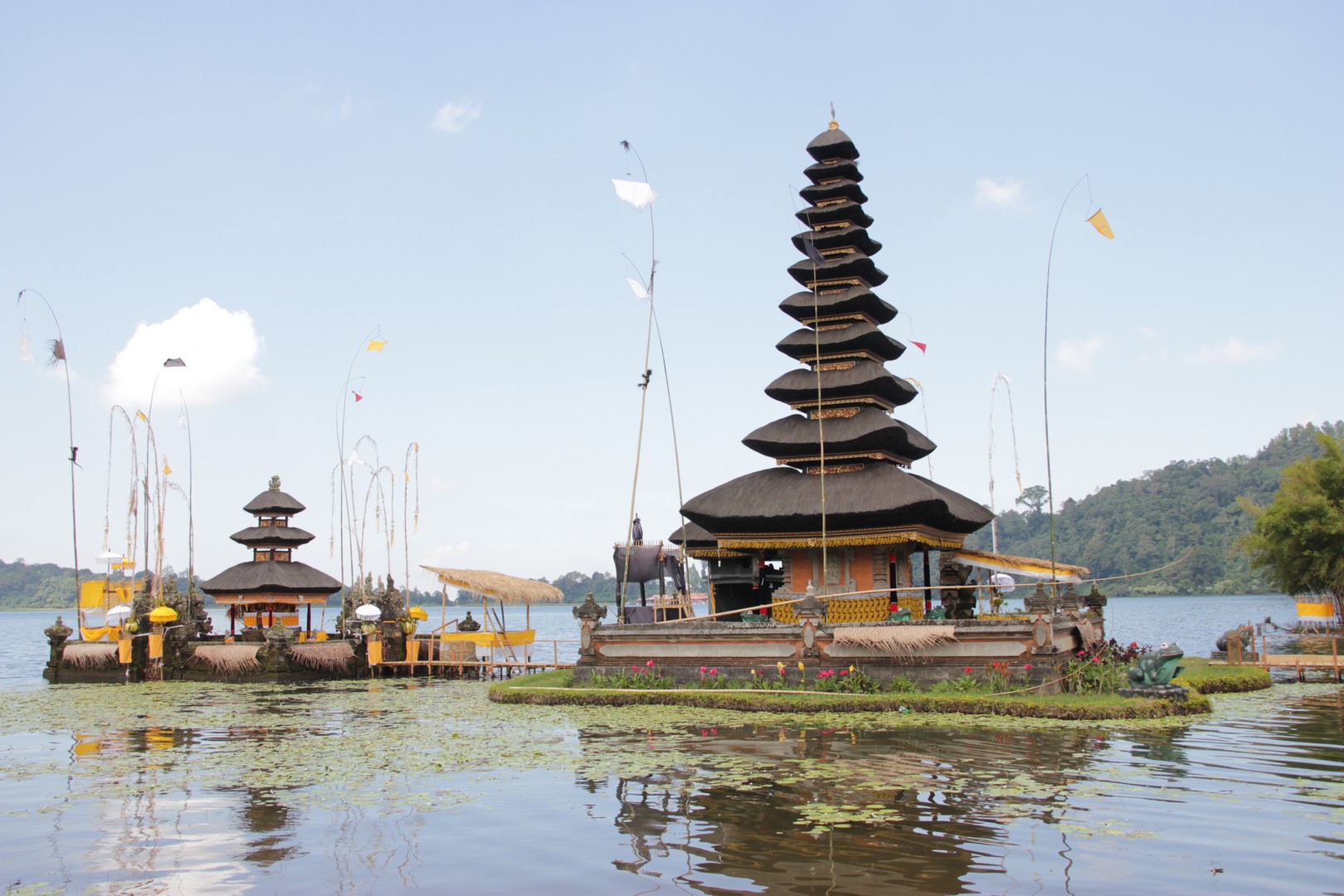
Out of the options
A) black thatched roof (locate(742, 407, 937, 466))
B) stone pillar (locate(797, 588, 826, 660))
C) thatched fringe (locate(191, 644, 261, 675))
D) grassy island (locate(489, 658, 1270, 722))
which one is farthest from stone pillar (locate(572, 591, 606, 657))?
thatched fringe (locate(191, 644, 261, 675))

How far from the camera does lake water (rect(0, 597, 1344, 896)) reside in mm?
10344

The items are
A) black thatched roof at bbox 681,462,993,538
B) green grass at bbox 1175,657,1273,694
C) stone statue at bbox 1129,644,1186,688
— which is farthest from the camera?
black thatched roof at bbox 681,462,993,538

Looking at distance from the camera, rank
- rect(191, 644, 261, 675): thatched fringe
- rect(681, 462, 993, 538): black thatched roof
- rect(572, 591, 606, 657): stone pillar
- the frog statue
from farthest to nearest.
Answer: rect(191, 644, 261, 675): thatched fringe, rect(681, 462, 993, 538): black thatched roof, rect(572, 591, 606, 657): stone pillar, the frog statue

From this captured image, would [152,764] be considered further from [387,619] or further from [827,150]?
[827,150]

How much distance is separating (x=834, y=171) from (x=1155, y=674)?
19.6 meters

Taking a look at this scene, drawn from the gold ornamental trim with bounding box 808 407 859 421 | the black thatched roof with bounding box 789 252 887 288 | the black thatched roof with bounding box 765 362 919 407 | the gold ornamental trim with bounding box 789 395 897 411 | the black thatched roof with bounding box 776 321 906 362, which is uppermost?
the black thatched roof with bounding box 789 252 887 288

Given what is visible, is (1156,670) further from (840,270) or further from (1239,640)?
(840,270)

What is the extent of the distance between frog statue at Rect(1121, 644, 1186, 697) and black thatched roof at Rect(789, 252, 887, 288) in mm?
15748

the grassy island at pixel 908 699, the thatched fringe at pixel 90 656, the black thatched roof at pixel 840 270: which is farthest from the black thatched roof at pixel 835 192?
the thatched fringe at pixel 90 656

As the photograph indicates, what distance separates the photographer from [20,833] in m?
12.7

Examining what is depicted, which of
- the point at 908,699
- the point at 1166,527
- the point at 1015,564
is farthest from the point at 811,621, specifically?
the point at 1166,527

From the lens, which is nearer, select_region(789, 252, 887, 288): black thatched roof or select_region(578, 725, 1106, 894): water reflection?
select_region(578, 725, 1106, 894): water reflection

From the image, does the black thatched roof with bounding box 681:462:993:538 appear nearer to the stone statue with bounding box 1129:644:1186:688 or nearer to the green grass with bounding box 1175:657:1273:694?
the stone statue with bounding box 1129:644:1186:688

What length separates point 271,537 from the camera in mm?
43531
